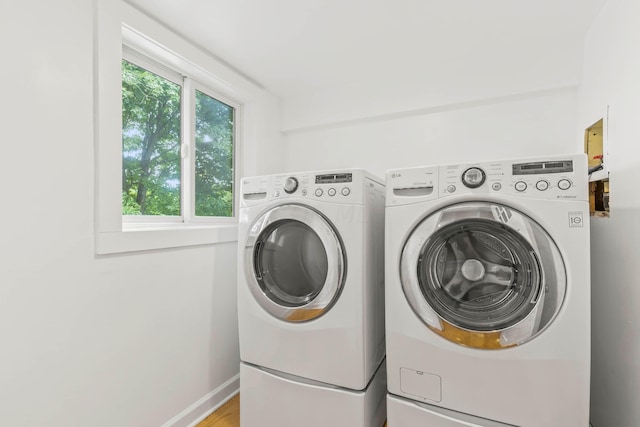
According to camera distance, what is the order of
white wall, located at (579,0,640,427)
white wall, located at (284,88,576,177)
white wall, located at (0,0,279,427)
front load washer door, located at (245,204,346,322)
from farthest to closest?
white wall, located at (284,88,576,177) < front load washer door, located at (245,204,346,322) < white wall, located at (579,0,640,427) < white wall, located at (0,0,279,427)

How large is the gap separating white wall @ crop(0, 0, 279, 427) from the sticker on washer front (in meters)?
1.64

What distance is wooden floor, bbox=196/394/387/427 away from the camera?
156 cm

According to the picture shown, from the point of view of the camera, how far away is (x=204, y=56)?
167 cm

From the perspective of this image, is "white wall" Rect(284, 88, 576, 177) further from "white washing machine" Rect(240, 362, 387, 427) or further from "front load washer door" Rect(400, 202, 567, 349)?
"white washing machine" Rect(240, 362, 387, 427)

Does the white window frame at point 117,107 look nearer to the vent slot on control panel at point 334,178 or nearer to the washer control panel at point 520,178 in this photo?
the vent slot on control panel at point 334,178

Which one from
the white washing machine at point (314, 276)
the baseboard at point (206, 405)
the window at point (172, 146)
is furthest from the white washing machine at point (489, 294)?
the window at point (172, 146)

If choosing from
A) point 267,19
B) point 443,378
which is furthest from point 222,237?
point 443,378

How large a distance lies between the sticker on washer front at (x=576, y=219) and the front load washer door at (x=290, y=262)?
82cm

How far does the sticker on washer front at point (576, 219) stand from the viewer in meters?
0.94

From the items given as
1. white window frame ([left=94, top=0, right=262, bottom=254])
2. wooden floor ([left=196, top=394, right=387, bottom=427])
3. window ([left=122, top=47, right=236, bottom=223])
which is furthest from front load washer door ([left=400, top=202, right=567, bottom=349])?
window ([left=122, top=47, right=236, bottom=223])

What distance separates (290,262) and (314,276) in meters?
0.14

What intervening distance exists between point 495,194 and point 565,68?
3.88ft

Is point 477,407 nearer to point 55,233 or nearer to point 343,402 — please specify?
point 343,402

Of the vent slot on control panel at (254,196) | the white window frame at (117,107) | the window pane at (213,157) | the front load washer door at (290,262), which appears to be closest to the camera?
the white window frame at (117,107)
